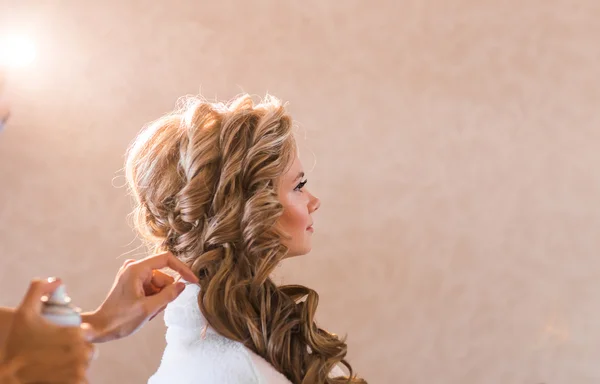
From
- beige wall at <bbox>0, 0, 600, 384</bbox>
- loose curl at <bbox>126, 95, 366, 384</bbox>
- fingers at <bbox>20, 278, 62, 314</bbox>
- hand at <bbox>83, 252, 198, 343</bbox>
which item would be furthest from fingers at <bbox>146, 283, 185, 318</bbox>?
beige wall at <bbox>0, 0, 600, 384</bbox>

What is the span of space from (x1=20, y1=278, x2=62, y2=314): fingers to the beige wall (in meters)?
1.79

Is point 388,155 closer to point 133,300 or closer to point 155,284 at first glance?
point 155,284

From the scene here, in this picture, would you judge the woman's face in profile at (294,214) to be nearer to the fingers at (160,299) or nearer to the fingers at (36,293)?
Answer: the fingers at (160,299)

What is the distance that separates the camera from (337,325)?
2.74 m

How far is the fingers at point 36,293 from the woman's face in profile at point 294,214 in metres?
0.94

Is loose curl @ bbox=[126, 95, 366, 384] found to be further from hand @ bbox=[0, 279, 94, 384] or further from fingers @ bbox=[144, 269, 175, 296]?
hand @ bbox=[0, 279, 94, 384]

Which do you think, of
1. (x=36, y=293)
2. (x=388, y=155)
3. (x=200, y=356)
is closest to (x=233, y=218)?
(x=200, y=356)

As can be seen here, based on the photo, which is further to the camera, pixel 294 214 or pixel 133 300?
pixel 294 214

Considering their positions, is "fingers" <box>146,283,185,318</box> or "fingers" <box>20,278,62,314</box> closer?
"fingers" <box>20,278,62,314</box>

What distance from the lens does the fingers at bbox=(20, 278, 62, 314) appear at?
30.4 inches

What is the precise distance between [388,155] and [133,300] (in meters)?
1.91

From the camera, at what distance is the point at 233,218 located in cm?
164

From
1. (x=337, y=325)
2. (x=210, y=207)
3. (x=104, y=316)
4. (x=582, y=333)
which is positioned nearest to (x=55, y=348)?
(x=104, y=316)

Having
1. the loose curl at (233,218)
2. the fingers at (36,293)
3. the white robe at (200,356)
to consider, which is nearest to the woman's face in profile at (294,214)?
the loose curl at (233,218)
